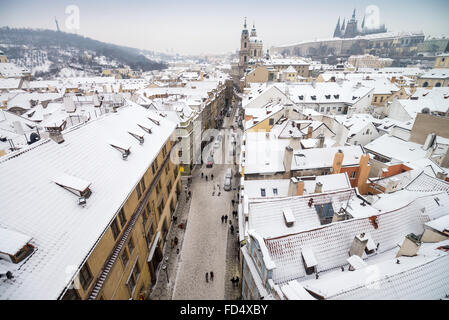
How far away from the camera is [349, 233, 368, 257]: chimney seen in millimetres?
14664

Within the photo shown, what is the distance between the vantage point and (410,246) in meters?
13.8

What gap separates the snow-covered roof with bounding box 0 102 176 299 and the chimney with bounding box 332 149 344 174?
21.2m

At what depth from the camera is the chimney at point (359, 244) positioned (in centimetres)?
1466

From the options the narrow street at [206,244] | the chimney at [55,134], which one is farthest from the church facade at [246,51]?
the chimney at [55,134]

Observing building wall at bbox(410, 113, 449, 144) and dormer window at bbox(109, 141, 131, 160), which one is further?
building wall at bbox(410, 113, 449, 144)

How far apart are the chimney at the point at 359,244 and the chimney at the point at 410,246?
7.09 feet

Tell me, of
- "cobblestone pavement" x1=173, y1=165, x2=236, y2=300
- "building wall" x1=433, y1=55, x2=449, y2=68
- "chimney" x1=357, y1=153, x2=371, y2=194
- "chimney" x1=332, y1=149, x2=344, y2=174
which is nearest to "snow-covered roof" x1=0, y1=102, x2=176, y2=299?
"cobblestone pavement" x1=173, y1=165, x2=236, y2=300

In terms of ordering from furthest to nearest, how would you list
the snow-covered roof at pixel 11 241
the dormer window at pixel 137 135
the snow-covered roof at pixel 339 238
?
1. the dormer window at pixel 137 135
2. the snow-covered roof at pixel 339 238
3. the snow-covered roof at pixel 11 241

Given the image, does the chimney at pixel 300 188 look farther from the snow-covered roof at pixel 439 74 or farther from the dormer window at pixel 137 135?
the snow-covered roof at pixel 439 74

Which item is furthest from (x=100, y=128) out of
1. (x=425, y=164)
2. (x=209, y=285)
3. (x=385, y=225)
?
(x=425, y=164)

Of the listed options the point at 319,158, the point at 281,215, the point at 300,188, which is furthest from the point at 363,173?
the point at 281,215

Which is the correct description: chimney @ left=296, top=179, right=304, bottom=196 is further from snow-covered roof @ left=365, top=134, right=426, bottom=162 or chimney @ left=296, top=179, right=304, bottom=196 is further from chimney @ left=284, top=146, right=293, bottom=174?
snow-covered roof @ left=365, top=134, right=426, bottom=162
